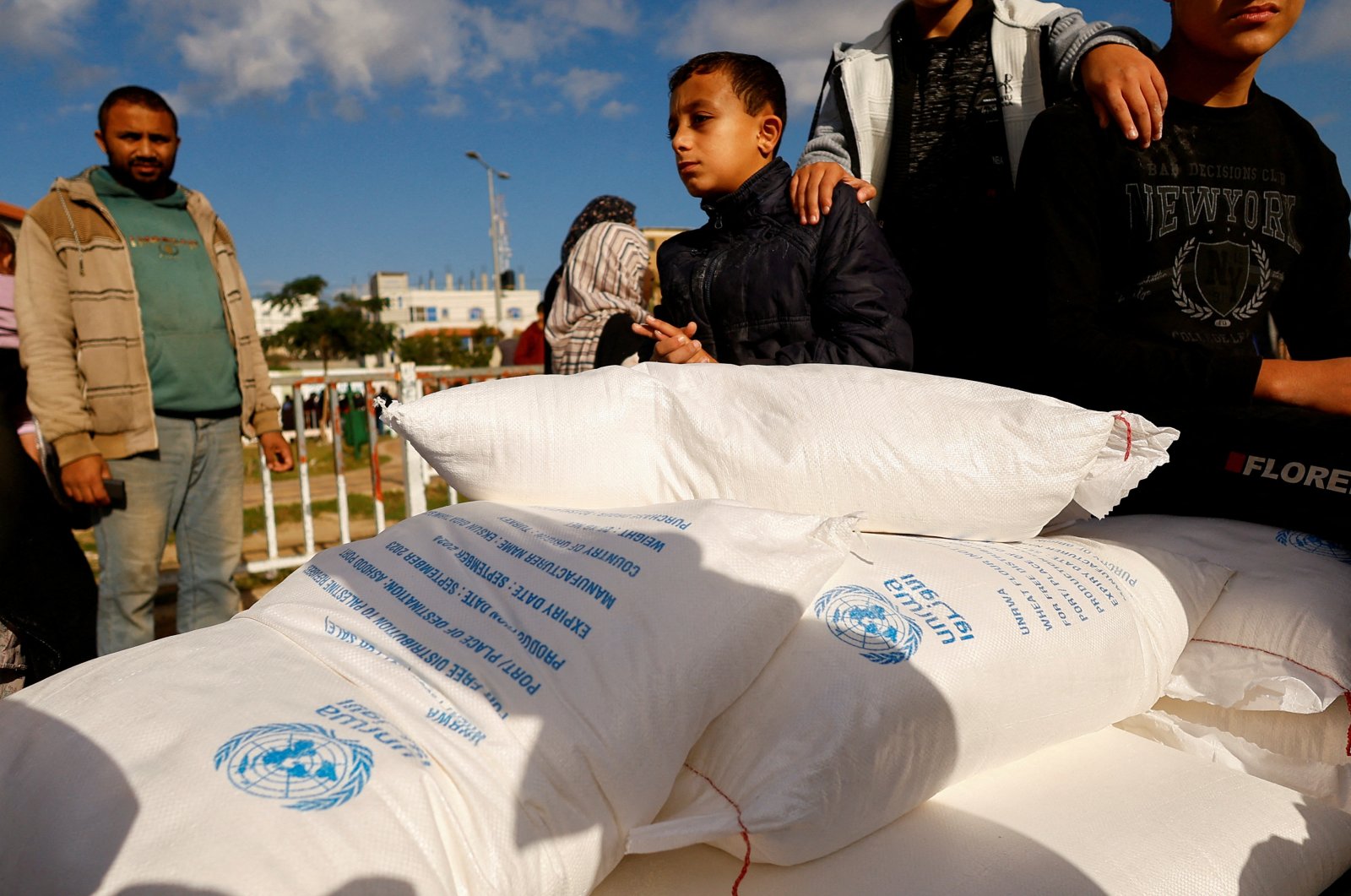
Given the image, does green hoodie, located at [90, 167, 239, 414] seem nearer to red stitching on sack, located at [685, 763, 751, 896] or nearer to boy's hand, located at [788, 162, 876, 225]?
boy's hand, located at [788, 162, 876, 225]

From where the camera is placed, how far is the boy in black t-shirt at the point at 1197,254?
1.44 meters

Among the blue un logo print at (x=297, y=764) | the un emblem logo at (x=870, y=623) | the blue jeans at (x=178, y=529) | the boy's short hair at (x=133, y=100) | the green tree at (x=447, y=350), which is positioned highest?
the boy's short hair at (x=133, y=100)

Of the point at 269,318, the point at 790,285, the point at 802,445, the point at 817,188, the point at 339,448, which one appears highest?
the point at 269,318

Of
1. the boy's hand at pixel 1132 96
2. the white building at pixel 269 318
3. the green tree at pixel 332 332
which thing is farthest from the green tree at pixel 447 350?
the boy's hand at pixel 1132 96

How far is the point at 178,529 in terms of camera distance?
307 centimetres

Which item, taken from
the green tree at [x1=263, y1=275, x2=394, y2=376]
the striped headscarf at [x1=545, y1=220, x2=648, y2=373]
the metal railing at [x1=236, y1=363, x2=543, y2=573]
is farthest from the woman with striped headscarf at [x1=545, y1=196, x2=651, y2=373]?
→ the green tree at [x1=263, y1=275, x2=394, y2=376]

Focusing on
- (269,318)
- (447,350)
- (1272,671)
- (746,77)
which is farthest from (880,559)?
(269,318)

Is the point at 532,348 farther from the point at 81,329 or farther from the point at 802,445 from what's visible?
the point at 802,445

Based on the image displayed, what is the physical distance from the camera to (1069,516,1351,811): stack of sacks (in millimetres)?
1159

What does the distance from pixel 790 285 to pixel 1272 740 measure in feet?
3.78

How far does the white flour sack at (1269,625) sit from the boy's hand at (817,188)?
90 cm

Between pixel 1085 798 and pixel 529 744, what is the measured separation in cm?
73

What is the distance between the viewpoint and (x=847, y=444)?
1253 millimetres

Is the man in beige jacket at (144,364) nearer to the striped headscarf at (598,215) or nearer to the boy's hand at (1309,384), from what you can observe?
the striped headscarf at (598,215)
